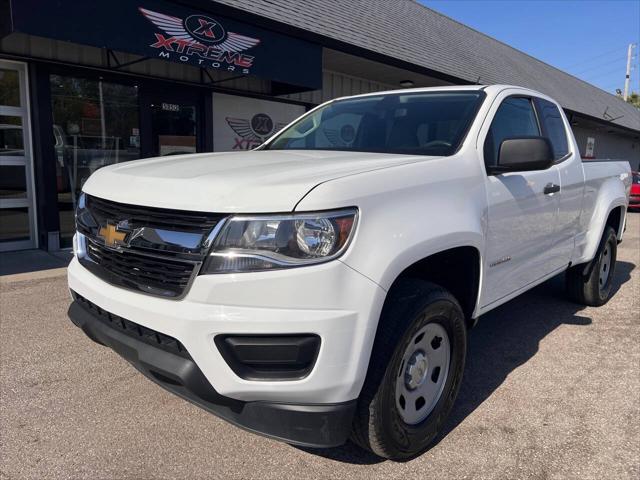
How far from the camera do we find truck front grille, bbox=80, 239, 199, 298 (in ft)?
6.75

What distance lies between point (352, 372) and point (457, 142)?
4.96 ft

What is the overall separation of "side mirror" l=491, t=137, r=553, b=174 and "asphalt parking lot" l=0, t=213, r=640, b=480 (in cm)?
141

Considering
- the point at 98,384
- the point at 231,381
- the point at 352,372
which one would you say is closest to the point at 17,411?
the point at 98,384

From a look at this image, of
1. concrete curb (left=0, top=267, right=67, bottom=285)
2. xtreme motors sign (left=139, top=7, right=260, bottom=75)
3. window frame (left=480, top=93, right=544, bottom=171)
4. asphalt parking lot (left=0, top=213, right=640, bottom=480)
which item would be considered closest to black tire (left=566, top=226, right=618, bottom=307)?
asphalt parking lot (left=0, top=213, right=640, bottom=480)

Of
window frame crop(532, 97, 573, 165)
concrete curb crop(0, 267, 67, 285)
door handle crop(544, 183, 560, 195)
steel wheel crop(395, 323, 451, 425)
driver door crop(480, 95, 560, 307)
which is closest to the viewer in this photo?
steel wheel crop(395, 323, 451, 425)

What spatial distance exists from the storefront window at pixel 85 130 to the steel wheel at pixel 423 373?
255 inches

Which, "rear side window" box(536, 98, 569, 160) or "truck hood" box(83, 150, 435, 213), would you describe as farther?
"rear side window" box(536, 98, 569, 160)

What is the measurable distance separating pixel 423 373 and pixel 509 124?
1.83 m

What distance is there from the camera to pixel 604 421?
2.88m

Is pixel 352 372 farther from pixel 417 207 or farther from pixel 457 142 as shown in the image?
pixel 457 142

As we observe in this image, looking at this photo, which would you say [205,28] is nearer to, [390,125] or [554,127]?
[390,125]

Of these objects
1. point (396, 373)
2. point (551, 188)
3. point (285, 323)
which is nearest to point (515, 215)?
point (551, 188)

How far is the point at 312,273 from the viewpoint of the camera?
191 centimetres

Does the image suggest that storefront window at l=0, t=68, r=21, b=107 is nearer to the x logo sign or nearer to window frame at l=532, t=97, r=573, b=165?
the x logo sign
